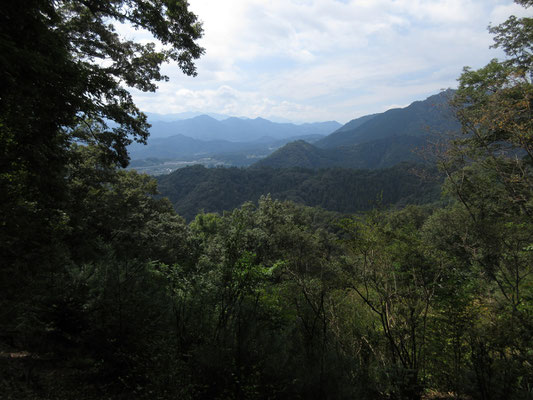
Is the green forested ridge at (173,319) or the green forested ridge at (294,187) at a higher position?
the green forested ridge at (173,319)

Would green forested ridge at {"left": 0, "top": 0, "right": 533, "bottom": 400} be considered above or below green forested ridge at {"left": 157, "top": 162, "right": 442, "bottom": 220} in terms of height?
above

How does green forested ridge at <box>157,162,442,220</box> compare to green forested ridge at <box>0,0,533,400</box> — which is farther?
green forested ridge at <box>157,162,442,220</box>

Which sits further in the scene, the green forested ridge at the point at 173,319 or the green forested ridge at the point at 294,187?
the green forested ridge at the point at 294,187

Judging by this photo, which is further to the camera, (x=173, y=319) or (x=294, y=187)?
(x=294, y=187)

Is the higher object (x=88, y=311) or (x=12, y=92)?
(x=12, y=92)

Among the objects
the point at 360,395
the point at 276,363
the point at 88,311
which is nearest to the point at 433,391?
the point at 360,395

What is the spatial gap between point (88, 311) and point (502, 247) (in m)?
10.7

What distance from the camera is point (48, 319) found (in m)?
4.29

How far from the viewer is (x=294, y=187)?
179 m

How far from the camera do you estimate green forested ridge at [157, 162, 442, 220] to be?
14738cm

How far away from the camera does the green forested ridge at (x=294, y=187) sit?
484ft

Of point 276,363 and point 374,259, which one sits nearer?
point 276,363

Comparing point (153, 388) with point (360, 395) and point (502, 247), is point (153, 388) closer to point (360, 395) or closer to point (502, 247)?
point (360, 395)

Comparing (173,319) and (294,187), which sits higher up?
(173,319)
